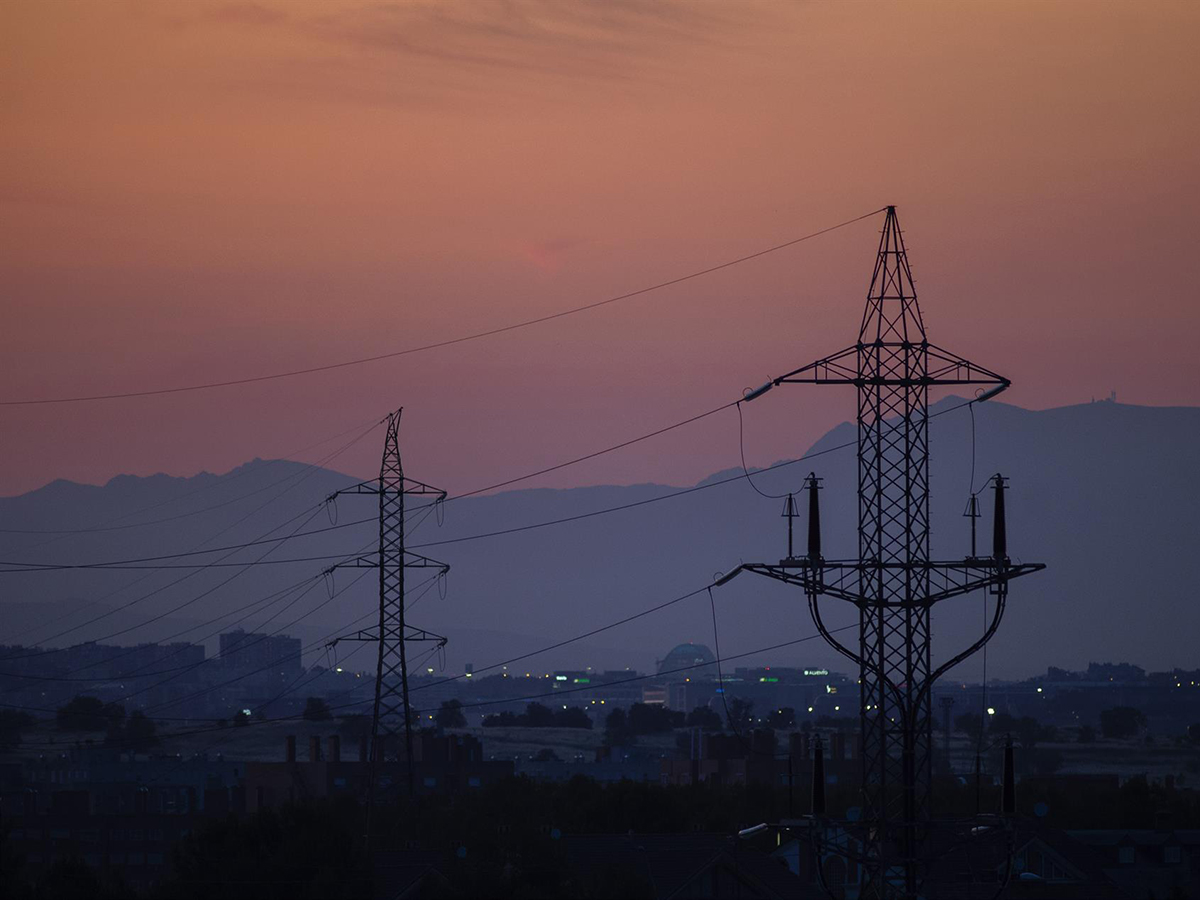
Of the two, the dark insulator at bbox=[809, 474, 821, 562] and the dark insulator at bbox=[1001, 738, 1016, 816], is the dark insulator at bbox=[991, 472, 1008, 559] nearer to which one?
the dark insulator at bbox=[809, 474, 821, 562]

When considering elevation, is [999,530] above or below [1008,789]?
above

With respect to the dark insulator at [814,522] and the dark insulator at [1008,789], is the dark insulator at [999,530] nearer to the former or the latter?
the dark insulator at [814,522]

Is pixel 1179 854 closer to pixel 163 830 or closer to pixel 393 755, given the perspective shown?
pixel 163 830

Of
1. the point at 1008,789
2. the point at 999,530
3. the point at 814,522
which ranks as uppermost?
the point at 814,522

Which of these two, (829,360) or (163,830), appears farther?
(163,830)

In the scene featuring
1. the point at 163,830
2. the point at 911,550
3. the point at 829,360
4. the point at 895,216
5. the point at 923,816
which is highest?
the point at 895,216

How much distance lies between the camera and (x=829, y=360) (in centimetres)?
3359

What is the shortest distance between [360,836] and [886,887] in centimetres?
3652

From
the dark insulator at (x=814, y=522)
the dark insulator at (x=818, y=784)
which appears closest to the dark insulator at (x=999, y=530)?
the dark insulator at (x=814, y=522)

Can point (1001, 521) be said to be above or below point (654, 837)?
above

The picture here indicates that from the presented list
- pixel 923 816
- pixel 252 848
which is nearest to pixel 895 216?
pixel 923 816

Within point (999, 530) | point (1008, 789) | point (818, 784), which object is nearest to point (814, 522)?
point (999, 530)

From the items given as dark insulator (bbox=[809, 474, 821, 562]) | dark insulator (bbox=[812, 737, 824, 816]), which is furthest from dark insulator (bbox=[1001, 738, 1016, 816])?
dark insulator (bbox=[809, 474, 821, 562])

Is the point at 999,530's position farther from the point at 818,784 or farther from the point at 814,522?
the point at 818,784
